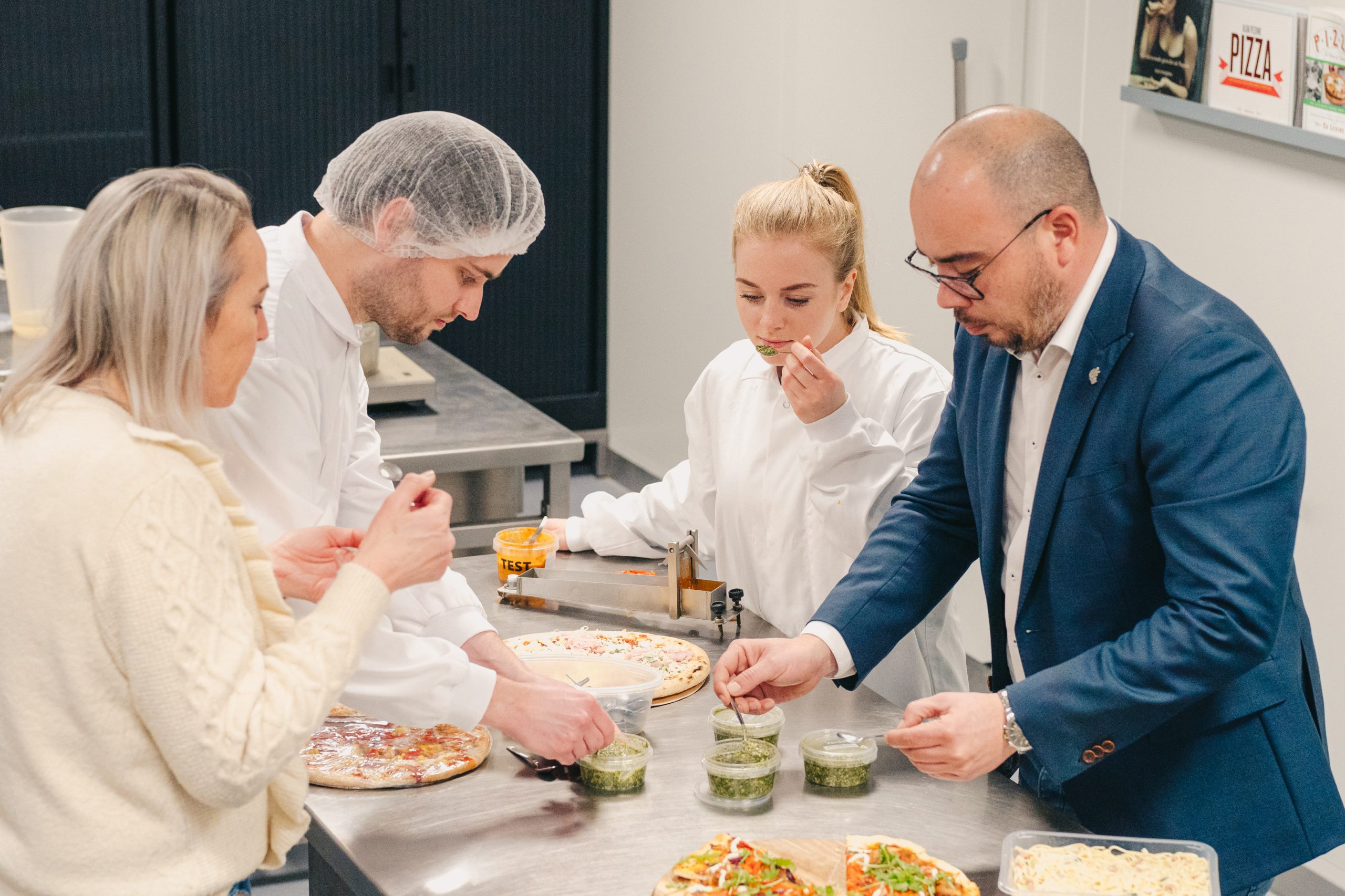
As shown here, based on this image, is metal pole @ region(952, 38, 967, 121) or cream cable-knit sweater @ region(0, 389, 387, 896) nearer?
cream cable-knit sweater @ region(0, 389, 387, 896)

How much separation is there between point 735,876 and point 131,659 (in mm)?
727

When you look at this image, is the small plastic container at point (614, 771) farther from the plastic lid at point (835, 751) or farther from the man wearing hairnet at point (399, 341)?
the plastic lid at point (835, 751)

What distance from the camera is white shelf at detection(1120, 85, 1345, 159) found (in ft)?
9.89

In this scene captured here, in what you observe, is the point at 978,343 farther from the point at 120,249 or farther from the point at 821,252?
the point at 120,249

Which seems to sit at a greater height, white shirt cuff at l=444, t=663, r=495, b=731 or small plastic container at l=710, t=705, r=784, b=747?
white shirt cuff at l=444, t=663, r=495, b=731

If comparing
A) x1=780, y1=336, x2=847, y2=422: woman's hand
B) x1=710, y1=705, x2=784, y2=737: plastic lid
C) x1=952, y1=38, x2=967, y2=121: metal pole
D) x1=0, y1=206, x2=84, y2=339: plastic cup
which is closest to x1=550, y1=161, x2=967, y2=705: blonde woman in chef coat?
x1=780, y1=336, x2=847, y2=422: woman's hand

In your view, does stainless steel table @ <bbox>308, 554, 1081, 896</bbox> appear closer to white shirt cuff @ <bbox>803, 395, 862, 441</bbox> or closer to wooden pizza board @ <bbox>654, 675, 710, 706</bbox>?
wooden pizza board @ <bbox>654, 675, 710, 706</bbox>

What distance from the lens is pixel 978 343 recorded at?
2092 mm

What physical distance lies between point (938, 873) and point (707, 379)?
136 centimetres

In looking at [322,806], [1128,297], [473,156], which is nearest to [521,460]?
[473,156]

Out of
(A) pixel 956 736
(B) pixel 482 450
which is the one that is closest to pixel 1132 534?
(A) pixel 956 736

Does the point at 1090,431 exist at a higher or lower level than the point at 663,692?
higher

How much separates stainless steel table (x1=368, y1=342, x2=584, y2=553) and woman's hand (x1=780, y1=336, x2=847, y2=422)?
1.12 metres

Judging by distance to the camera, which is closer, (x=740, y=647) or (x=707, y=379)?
(x=740, y=647)
